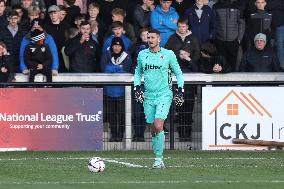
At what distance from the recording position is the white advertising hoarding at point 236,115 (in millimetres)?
21953

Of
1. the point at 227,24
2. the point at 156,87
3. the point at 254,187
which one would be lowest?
the point at 254,187

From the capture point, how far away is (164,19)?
2312 centimetres

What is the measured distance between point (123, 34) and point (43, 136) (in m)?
2.93

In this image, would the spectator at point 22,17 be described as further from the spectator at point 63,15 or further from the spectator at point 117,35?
the spectator at point 117,35

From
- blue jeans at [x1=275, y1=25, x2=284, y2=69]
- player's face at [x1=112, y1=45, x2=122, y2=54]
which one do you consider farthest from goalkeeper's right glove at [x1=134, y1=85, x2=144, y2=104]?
blue jeans at [x1=275, y1=25, x2=284, y2=69]

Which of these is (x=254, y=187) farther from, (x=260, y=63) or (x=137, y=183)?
(x=260, y=63)

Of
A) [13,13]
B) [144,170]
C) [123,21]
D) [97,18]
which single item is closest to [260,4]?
[123,21]

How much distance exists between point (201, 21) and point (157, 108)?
615 cm

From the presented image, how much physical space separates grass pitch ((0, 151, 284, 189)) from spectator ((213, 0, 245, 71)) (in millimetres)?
2724

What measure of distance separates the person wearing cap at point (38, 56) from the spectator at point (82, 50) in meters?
0.55

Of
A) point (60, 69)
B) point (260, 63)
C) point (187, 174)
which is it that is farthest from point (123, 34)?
point (187, 174)

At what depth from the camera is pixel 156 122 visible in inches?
683

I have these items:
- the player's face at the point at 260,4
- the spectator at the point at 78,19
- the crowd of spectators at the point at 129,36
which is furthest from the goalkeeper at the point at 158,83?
the player's face at the point at 260,4

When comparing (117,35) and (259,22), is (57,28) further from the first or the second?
(259,22)
